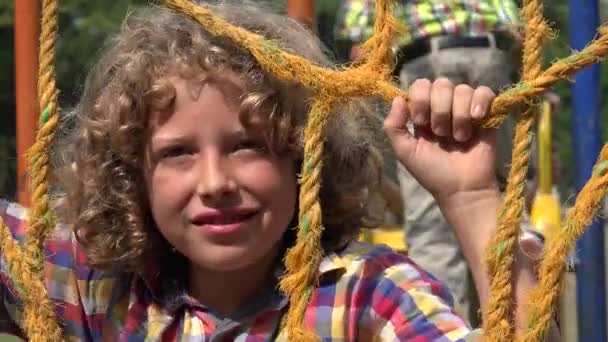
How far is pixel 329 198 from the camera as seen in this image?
1293mm

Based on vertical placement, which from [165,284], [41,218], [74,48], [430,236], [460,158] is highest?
[460,158]

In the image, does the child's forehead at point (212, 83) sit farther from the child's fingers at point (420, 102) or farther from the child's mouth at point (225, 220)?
the child's fingers at point (420, 102)

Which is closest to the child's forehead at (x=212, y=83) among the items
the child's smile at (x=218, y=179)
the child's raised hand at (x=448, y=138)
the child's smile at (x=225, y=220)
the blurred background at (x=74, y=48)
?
the child's smile at (x=218, y=179)

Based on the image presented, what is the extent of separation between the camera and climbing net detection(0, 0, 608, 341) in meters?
0.92

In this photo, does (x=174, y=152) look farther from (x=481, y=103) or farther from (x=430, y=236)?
(x=430, y=236)

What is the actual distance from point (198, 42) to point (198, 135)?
0.40 ft

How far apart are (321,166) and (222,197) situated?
0.40 ft

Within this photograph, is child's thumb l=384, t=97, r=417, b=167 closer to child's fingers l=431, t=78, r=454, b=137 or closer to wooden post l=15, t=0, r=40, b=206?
child's fingers l=431, t=78, r=454, b=137

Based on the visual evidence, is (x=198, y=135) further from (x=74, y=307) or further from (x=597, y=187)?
(x=597, y=187)

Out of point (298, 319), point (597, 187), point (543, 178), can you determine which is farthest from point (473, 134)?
point (543, 178)

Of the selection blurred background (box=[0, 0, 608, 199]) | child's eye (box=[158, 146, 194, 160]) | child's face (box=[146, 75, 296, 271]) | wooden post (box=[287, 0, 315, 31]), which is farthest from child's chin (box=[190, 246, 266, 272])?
blurred background (box=[0, 0, 608, 199])

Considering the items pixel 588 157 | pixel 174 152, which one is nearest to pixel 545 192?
pixel 588 157

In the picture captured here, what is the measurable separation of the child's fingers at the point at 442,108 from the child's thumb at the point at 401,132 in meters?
0.03

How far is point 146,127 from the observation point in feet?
4.01
